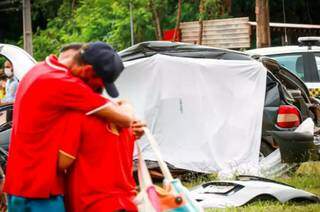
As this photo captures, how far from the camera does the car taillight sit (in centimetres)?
977

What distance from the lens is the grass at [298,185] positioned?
721 centimetres

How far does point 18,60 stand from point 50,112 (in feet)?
14.9

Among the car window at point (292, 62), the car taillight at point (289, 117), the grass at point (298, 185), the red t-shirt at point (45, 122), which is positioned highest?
the red t-shirt at point (45, 122)

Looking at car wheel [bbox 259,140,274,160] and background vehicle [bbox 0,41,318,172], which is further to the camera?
car wheel [bbox 259,140,274,160]

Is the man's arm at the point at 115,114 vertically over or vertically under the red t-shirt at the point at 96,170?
over

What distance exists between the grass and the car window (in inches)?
112

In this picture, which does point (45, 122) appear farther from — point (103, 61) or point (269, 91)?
point (269, 91)

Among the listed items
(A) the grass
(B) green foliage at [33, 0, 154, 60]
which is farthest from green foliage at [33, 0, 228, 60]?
(A) the grass

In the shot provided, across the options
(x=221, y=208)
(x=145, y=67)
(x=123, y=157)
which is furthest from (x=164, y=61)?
(x=123, y=157)

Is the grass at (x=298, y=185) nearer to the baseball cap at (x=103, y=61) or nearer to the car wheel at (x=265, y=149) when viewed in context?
the car wheel at (x=265, y=149)

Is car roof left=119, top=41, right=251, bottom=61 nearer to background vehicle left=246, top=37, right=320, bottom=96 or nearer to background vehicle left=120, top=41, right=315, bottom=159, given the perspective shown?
background vehicle left=120, top=41, right=315, bottom=159

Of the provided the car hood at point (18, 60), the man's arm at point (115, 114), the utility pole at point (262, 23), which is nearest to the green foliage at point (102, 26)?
the utility pole at point (262, 23)

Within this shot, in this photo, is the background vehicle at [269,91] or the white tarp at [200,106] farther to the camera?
the background vehicle at [269,91]

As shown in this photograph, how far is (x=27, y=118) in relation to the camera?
3.86m
